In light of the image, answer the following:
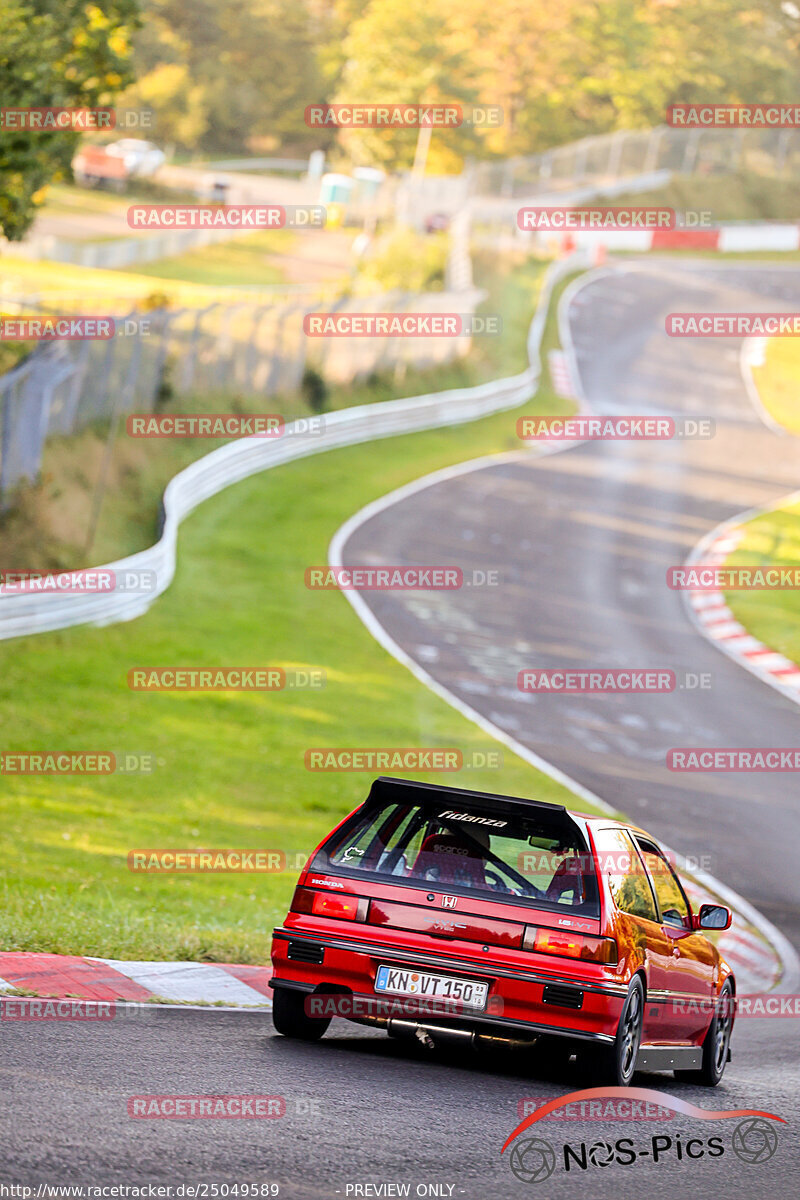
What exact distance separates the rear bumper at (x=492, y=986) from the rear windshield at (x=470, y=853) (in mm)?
344

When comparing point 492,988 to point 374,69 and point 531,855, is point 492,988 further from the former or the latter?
point 374,69

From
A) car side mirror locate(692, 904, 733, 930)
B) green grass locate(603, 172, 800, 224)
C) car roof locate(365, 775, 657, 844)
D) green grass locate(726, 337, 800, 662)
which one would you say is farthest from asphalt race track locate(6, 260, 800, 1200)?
green grass locate(603, 172, 800, 224)

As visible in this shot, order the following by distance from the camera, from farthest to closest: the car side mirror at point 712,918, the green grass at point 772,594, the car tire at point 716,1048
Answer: the green grass at point 772,594 → the car tire at point 716,1048 → the car side mirror at point 712,918

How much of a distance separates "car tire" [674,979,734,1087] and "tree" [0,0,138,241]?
1617 cm

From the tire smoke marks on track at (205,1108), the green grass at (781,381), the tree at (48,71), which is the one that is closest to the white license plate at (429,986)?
the tire smoke marks on track at (205,1108)

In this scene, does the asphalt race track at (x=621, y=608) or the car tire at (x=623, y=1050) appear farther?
the asphalt race track at (x=621, y=608)

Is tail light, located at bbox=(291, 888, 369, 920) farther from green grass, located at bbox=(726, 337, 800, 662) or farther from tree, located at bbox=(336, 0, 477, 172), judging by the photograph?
tree, located at bbox=(336, 0, 477, 172)

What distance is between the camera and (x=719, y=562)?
30328 mm

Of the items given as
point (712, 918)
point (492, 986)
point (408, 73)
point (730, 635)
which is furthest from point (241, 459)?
point (408, 73)

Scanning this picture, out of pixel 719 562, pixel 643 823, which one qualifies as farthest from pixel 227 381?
pixel 643 823

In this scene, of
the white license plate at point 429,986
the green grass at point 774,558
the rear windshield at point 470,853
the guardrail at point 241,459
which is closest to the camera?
the white license plate at point 429,986

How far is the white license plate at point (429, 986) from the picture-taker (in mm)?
7250

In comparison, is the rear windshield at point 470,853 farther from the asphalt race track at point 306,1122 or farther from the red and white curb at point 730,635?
the red and white curb at point 730,635

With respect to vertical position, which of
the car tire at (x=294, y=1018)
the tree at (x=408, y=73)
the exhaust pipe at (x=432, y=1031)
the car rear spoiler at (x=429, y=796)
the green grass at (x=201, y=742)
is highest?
the tree at (x=408, y=73)
